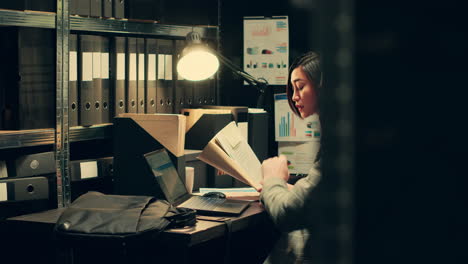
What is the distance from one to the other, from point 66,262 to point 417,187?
6.82 feet

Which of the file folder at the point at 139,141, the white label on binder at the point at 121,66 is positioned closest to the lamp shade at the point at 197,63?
the white label on binder at the point at 121,66

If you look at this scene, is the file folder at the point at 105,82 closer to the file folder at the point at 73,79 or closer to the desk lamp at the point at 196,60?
the file folder at the point at 73,79

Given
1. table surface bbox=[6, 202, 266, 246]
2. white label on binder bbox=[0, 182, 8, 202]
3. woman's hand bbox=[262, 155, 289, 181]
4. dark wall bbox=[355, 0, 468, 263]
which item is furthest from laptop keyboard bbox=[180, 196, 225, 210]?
dark wall bbox=[355, 0, 468, 263]

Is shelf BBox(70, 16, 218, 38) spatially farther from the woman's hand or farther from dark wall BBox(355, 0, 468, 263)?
dark wall BBox(355, 0, 468, 263)

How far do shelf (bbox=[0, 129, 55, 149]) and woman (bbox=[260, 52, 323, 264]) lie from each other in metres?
0.82

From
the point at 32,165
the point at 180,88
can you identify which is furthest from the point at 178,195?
the point at 180,88

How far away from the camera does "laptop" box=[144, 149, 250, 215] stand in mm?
2207

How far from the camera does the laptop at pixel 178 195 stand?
221 cm

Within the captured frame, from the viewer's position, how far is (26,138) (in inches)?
87.6

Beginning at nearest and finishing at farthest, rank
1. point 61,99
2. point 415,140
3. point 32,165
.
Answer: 1. point 415,140
2. point 32,165
3. point 61,99

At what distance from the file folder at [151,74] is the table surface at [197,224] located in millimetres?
673

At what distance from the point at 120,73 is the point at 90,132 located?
291 millimetres

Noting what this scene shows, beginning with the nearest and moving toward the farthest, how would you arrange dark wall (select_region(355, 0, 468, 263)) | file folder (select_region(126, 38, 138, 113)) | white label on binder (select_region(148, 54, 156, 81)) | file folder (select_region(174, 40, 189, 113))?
dark wall (select_region(355, 0, 468, 263))
file folder (select_region(126, 38, 138, 113))
white label on binder (select_region(148, 54, 156, 81))
file folder (select_region(174, 40, 189, 113))

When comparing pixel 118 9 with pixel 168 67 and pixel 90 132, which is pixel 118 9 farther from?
pixel 90 132
